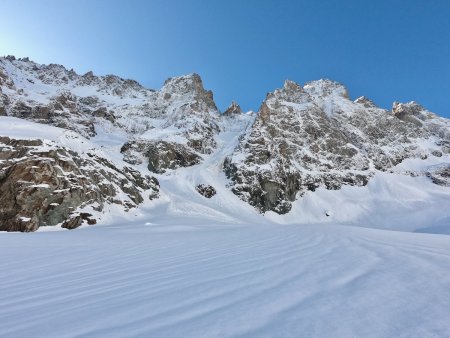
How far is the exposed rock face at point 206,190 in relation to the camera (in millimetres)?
51219

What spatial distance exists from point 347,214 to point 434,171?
27.7 metres

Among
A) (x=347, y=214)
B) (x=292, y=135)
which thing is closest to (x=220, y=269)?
(x=347, y=214)

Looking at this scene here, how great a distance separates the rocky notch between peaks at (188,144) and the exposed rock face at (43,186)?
8 cm

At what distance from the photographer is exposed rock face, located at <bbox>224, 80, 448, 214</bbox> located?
194 ft

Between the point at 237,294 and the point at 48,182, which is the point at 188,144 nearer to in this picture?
the point at 48,182

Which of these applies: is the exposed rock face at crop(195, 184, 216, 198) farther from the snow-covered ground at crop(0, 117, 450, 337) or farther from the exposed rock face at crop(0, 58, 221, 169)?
the snow-covered ground at crop(0, 117, 450, 337)

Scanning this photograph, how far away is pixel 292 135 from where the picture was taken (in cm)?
7181

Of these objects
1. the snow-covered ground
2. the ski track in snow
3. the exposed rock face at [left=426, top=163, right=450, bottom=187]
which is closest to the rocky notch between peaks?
the exposed rock face at [left=426, top=163, right=450, bottom=187]

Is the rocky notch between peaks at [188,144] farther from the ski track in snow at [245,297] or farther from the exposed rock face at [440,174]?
the ski track in snow at [245,297]

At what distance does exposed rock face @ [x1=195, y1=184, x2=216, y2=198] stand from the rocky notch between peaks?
7.1 inches

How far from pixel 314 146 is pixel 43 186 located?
5831cm

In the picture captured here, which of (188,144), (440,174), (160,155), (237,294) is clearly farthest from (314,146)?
(237,294)

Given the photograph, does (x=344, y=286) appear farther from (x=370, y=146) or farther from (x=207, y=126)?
(x=370, y=146)

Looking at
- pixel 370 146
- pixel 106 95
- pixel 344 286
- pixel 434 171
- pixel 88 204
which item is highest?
pixel 106 95
